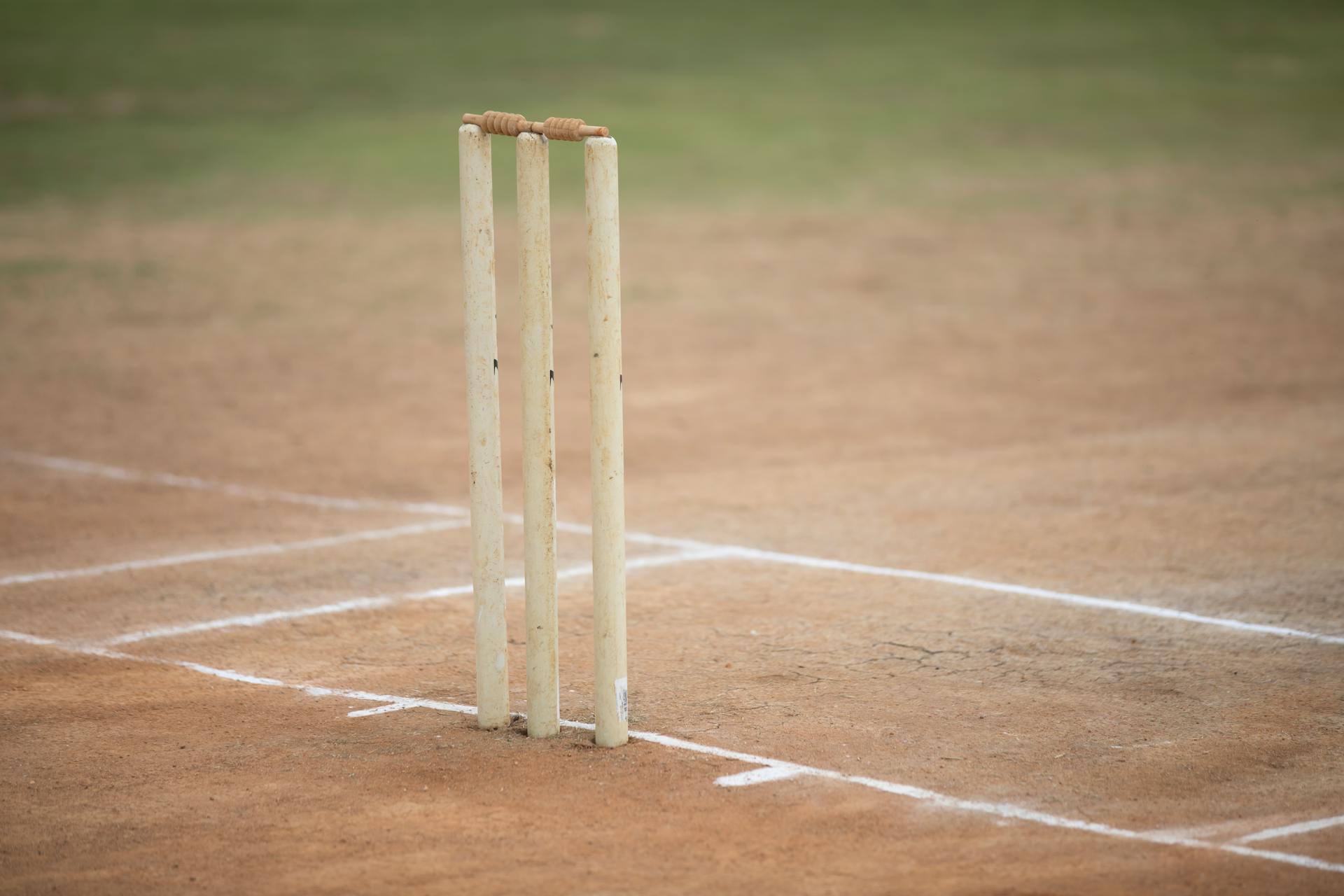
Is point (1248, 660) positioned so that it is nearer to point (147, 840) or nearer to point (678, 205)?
point (147, 840)

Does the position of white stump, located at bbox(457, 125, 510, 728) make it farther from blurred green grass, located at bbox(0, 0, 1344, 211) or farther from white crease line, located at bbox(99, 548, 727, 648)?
blurred green grass, located at bbox(0, 0, 1344, 211)

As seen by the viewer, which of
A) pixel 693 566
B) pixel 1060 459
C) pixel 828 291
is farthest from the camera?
pixel 828 291

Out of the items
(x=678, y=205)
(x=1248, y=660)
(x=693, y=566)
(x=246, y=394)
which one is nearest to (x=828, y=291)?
(x=678, y=205)

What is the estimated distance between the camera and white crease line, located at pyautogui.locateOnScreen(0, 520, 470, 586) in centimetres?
909

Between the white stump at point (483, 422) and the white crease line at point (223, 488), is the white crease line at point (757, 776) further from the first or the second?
the white crease line at point (223, 488)

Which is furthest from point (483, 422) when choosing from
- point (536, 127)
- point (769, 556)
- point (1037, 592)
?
point (1037, 592)

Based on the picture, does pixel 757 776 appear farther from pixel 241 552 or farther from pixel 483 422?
pixel 241 552

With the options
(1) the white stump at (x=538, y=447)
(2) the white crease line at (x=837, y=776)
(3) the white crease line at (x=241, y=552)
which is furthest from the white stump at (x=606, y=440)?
(3) the white crease line at (x=241, y=552)

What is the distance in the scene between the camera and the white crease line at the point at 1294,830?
5562 mm

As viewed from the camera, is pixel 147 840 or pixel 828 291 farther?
pixel 828 291

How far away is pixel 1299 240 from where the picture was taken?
2117cm

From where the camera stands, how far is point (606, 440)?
6250 mm

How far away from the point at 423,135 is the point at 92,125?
547cm

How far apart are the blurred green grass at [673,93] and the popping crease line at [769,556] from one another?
494 inches
